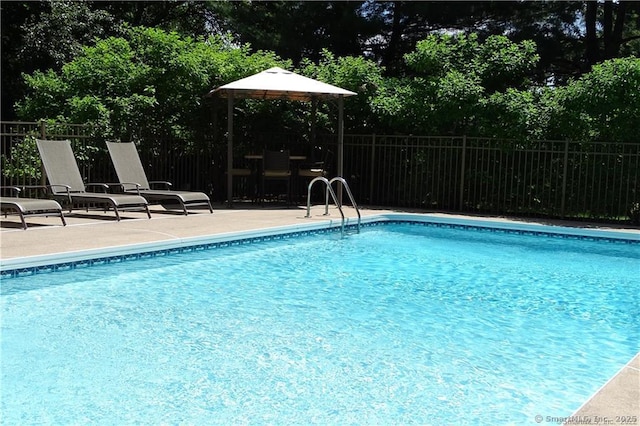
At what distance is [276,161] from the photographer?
13664 millimetres

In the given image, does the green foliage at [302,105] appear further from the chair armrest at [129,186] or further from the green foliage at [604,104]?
the chair armrest at [129,186]

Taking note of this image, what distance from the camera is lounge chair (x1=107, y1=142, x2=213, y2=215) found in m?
11.7

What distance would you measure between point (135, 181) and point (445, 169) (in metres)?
6.31

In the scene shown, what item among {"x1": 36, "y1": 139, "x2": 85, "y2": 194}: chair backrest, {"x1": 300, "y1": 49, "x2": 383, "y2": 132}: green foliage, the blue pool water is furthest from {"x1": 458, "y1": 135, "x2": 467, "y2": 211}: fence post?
{"x1": 36, "y1": 139, "x2": 85, "y2": 194}: chair backrest

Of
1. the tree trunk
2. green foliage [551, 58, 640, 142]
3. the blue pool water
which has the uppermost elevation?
the tree trunk

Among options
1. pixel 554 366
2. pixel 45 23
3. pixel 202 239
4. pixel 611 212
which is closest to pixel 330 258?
pixel 202 239

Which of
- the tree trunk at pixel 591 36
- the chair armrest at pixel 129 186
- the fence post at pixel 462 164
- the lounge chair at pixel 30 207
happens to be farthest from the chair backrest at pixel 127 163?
the tree trunk at pixel 591 36

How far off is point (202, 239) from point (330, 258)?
1.72m

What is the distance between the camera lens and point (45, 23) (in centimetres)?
1995

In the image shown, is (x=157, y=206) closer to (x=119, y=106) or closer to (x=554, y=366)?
(x=119, y=106)

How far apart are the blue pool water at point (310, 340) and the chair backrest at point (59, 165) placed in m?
3.38

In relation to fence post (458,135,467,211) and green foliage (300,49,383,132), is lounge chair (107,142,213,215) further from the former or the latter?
fence post (458,135,467,211)

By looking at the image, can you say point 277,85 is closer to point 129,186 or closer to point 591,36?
point 129,186

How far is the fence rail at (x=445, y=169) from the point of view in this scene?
12.5 metres
